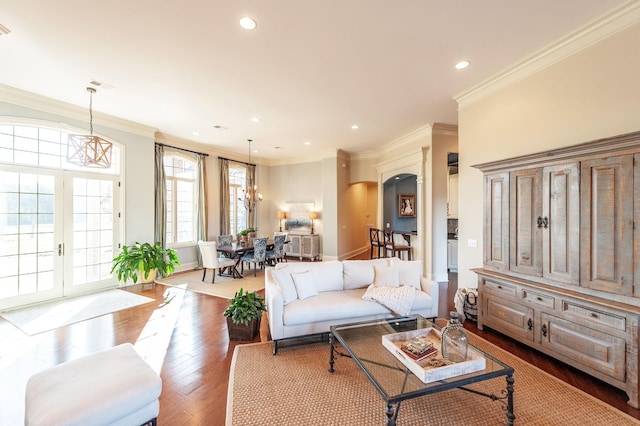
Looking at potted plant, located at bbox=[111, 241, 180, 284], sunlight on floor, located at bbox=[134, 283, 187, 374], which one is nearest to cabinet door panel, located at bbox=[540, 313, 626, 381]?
sunlight on floor, located at bbox=[134, 283, 187, 374]

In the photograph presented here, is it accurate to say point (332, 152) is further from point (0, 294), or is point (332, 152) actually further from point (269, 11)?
point (0, 294)

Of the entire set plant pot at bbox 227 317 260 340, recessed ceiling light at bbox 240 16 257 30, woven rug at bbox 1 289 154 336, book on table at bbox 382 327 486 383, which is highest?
recessed ceiling light at bbox 240 16 257 30

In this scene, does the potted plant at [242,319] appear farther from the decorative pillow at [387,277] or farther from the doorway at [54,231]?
the doorway at [54,231]

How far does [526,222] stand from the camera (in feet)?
9.85

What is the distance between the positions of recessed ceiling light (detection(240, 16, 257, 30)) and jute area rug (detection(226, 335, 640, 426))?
339 cm

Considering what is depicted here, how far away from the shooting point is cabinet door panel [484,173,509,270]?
3215 mm

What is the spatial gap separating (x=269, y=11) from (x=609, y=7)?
3.14m

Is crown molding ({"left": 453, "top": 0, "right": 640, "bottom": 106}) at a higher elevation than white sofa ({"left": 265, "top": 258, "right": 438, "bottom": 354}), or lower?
higher

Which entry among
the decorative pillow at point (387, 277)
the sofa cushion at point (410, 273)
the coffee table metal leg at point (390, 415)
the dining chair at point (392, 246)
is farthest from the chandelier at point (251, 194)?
the coffee table metal leg at point (390, 415)

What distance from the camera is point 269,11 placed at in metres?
2.43

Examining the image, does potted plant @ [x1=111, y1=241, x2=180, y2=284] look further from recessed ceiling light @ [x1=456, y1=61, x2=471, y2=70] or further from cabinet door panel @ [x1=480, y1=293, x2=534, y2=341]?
recessed ceiling light @ [x1=456, y1=61, x2=471, y2=70]

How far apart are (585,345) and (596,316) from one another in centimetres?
29

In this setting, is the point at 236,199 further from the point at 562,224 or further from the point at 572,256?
the point at 572,256

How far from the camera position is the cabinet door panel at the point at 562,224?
2.55 m
